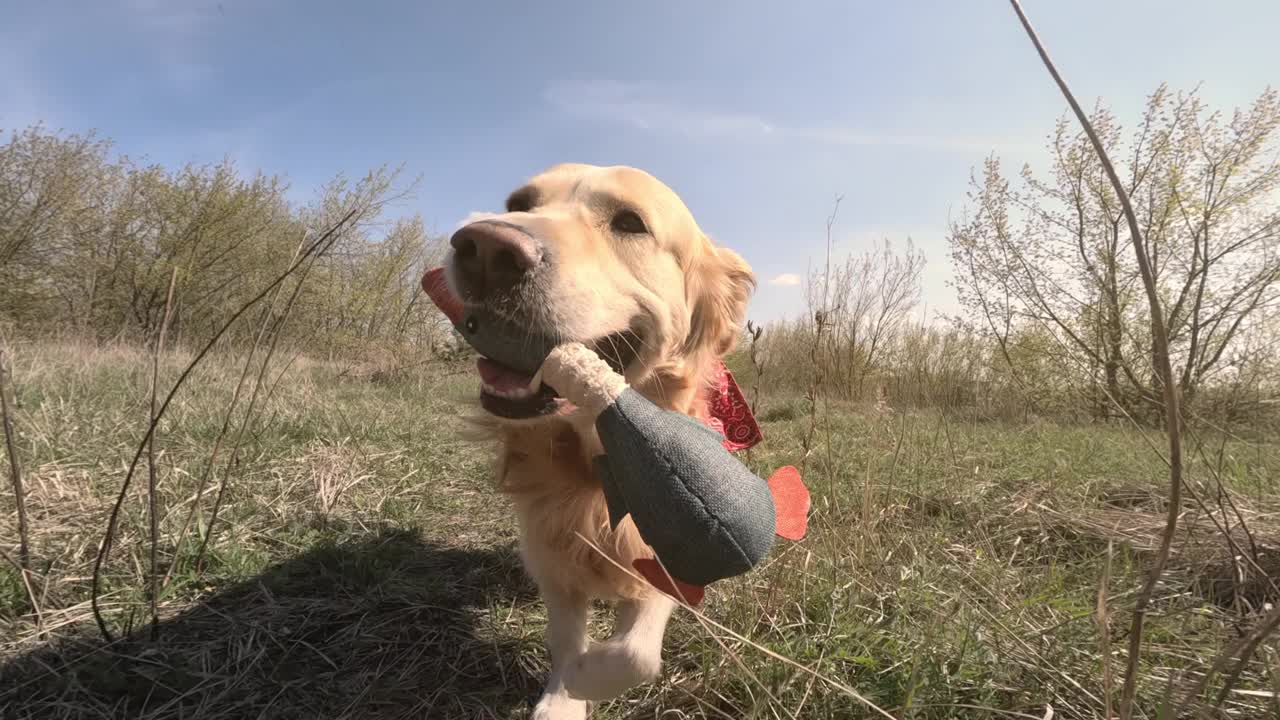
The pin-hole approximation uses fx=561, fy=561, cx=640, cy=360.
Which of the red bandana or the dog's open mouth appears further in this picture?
the red bandana

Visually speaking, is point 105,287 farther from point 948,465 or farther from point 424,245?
point 948,465

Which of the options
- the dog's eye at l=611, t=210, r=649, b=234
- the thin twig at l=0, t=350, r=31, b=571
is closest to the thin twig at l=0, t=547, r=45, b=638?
the thin twig at l=0, t=350, r=31, b=571

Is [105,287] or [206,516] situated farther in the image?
[105,287]

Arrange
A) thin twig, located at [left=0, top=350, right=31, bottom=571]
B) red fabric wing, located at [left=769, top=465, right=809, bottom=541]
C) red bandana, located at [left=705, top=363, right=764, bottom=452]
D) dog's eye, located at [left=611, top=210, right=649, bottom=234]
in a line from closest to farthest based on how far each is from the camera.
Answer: thin twig, located at [left=0, top=350, right=31, bottom=571] → red fabric wing, located at [left=769, top=465, right=809, bottom=541] → dog's eye, located at [left=611, top=210, right=649, bottom=234] → red bandana, located at [left=705, top=363, right=764, bottom=452]

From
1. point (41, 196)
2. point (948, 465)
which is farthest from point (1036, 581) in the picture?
point (41, 196)

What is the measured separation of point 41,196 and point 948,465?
16302 millimetres

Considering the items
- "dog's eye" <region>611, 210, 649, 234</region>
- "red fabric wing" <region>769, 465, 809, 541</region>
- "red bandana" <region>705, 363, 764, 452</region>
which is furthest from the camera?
"red bandana" <region>705, 363, 764, 452</region>

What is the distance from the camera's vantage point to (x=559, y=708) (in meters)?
1.29

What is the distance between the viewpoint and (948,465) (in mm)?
3049

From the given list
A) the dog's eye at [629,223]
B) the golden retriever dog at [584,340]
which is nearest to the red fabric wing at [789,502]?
the golden retriever dog at [584,340]

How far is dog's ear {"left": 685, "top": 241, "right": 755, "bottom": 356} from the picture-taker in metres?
1.97

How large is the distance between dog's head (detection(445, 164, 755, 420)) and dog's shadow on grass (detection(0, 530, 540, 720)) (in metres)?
Result: 0.75

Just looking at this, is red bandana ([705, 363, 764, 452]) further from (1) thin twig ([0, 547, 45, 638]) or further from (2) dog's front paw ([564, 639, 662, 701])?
(1) thin twig ([0, 547, 45, 638])

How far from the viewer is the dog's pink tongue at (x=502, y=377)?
50.5 inches
